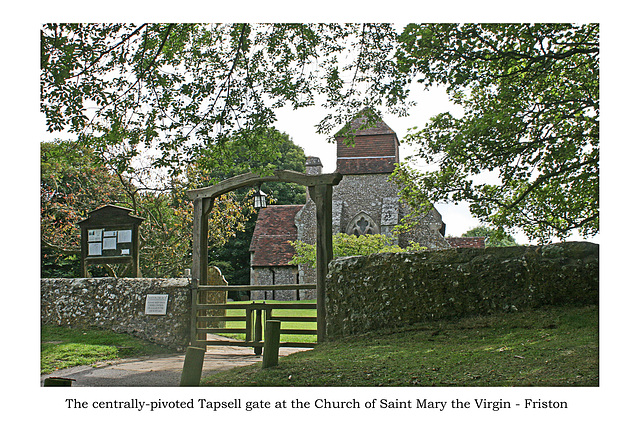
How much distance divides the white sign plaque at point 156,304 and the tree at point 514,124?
16.6 ft

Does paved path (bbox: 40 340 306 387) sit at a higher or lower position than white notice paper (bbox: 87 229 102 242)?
lower

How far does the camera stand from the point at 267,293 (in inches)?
1145

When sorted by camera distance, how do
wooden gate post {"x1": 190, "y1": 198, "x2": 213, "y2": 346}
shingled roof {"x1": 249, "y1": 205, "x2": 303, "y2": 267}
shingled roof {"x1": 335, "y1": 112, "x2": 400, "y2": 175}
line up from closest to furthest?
wooden gate post {"x1": 190, "y1": 198, "x2": 213, "y2": 346}
shingled roof {"x1": 249, "y1": 205, "x2": 303, "y2": 267}
shingled roof {"x1": 335, "y1": 112, "x2": 400, "y2": 175}

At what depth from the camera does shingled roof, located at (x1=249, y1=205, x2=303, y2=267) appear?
95.9 ft

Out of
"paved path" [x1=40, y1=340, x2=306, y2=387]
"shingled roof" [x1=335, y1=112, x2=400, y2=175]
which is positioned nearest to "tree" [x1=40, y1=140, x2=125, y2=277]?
"paved path" [x1=40, y1=340, x2=306, y2=387]

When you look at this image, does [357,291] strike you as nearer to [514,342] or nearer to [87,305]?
[514,342]

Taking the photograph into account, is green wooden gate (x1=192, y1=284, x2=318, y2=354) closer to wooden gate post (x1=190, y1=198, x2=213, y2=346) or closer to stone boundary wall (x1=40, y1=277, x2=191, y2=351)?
stone boundary wall (x1=40, y1=277, x2=191, y2=351)

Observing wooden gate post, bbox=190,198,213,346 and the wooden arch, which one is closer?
the wooden arch

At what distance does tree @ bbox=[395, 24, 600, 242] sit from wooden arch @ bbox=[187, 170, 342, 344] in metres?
2.11

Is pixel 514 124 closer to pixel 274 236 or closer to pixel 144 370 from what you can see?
pixel 144 370

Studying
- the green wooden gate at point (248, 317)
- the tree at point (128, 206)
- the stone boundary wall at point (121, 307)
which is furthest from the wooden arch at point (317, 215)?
the tree at point (128, 206)

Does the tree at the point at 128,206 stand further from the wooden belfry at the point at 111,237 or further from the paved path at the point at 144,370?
the paved path at the point at 144,370
